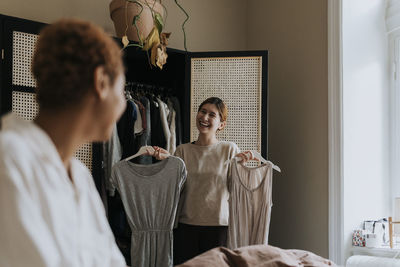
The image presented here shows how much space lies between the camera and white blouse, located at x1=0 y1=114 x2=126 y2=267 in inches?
29.8

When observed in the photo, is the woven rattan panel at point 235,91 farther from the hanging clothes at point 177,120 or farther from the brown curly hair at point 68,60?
the brown curly hair at point 68,60

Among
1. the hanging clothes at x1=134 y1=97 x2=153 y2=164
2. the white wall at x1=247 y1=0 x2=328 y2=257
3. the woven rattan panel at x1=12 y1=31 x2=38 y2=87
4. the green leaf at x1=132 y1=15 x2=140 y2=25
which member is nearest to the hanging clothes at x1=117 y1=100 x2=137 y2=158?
the hanging clothes at x1=134 y1=97 x2=153 y2=164

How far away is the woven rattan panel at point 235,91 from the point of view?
3559 mm

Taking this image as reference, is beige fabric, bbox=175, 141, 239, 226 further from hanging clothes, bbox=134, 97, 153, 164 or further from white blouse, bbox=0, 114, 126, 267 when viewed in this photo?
white blouse, bbox=0, 114, 126, 267

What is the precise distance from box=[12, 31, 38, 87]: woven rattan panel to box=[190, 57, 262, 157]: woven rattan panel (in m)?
1.16

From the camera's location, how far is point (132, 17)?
348 centimetres

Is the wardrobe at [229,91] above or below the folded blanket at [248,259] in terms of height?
above

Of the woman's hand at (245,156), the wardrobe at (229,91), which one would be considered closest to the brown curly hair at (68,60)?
the woman's hand at (245,156)

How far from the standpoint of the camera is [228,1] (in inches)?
181

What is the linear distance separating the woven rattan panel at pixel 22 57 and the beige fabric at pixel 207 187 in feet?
3.59

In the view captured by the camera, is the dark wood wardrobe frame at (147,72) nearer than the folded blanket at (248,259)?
No

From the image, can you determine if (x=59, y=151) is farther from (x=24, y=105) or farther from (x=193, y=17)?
(x=193, y=17)

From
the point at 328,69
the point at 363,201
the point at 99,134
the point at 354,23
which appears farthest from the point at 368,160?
the point at 99,134

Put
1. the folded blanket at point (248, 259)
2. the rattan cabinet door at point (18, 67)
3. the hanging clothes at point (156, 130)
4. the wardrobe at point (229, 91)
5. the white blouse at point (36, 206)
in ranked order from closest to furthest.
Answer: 1. the white blouse at point (36, 206)
2. the folded blanket at point (248, 259)
3. the rattan cabinet door at point (18, 67)
4. the wardrobe at point (229, 91)
5. the hanging clothes at point (156, 130)
